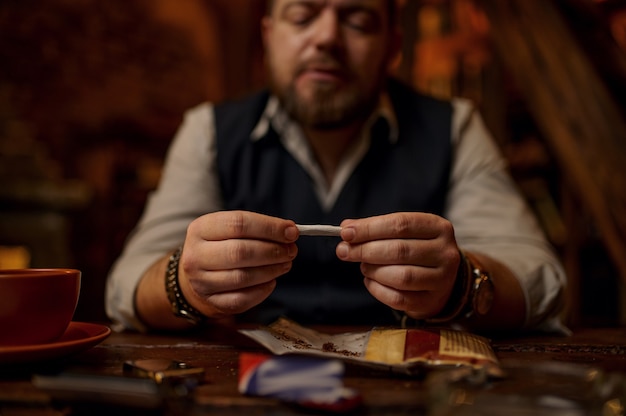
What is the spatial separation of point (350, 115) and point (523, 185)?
225 cm

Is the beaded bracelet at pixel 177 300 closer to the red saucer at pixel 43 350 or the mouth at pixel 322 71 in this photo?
the red saucer at pixel 43 350

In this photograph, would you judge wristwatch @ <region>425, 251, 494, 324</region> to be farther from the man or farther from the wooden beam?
the wooden beam

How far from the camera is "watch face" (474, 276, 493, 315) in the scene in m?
0.93

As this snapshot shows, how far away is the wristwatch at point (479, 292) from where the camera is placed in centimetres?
92

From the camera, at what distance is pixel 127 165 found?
5492 mm

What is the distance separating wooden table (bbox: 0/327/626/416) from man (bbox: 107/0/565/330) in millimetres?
133

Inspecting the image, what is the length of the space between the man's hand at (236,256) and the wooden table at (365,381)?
0.27ft

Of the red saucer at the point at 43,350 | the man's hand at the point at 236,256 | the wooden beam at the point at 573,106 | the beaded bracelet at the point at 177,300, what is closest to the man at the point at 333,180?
the beaded bracelet at the point at 177,300

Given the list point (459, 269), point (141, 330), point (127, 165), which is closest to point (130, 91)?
point (127, 165)

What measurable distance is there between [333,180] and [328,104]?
0.24m

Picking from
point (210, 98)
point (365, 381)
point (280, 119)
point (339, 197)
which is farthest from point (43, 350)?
point (210, 98)

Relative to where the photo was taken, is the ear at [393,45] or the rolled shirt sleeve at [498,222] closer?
the rolled shirt sleeve at [498,222]

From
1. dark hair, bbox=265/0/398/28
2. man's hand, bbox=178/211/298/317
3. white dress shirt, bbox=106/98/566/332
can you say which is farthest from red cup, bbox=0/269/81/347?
dark hair, bbox=265/0/398/28

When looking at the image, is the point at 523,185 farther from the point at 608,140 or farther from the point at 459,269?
the point at 459,269
